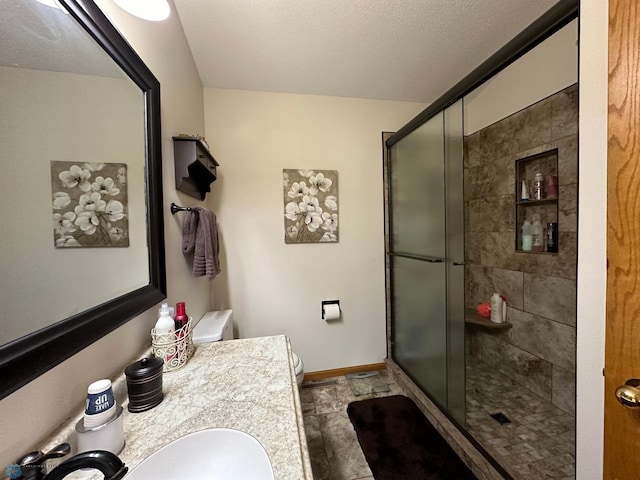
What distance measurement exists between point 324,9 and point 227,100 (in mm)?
1017

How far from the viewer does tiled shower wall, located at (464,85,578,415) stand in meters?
1.60

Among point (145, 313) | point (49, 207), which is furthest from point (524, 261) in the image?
point (49, 207)

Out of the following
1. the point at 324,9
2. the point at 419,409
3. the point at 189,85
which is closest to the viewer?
the point at 324,9

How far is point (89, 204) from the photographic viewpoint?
2.12 feet

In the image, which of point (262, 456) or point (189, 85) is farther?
point (189, 85)

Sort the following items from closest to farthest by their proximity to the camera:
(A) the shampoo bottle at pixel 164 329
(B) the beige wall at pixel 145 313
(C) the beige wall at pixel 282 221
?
1. (B) the beige wall at pixel 145 313
2. (A) the shampoo bottle at pixel 164 329
3. (C) the beige wall at pixel 282 221

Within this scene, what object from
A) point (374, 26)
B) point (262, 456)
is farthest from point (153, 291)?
point (374, 26)

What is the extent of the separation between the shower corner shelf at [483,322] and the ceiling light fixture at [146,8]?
2609 mm

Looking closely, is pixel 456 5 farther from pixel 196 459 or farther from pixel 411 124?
pixel 196 459

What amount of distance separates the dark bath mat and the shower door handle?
3.52 ft

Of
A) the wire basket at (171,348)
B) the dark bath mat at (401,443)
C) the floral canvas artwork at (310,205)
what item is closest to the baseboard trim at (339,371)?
the dark bath mat at (401,443)

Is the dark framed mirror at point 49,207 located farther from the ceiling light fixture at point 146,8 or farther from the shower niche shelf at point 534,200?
the shower niche shelf at point 534,200

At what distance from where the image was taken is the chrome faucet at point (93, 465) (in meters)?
0.36

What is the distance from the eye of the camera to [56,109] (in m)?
0.55
